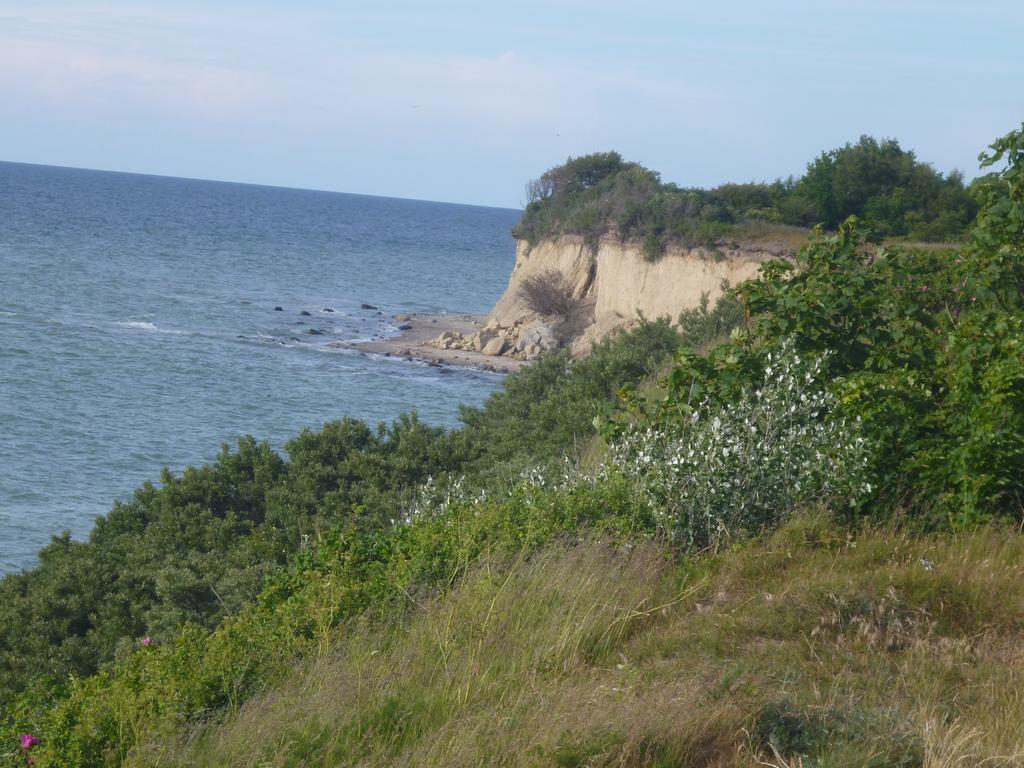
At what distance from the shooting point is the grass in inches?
152

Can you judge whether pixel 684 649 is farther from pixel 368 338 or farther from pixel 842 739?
pixel 368 338

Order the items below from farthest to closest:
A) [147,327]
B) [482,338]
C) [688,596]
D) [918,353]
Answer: [482,338], [147,327], [918,353], [688,596]

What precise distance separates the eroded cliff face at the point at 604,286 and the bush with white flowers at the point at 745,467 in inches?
1022

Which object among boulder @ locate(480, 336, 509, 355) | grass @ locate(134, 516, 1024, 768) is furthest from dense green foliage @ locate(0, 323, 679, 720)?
boulder @ locate(480, 336, 509, 355)

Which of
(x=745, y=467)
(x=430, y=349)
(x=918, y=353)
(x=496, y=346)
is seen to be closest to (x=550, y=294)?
(x=496, y=346)

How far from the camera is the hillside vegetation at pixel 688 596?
13.2 feet

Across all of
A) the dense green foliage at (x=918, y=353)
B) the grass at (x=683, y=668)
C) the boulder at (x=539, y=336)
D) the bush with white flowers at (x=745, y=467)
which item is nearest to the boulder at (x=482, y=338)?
the boulder at (x=539, y=336)

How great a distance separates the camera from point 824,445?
6.93 metres

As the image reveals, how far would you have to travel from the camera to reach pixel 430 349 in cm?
4472

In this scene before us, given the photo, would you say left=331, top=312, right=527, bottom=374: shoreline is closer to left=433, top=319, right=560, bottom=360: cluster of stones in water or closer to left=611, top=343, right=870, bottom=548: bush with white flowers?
left=433, top=319, right=560, bottom=360: cluster of stones in water

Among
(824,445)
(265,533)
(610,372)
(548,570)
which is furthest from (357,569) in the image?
(610,372)

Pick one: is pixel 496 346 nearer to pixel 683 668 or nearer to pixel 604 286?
pixel 604 286

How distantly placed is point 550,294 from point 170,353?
15.2 m

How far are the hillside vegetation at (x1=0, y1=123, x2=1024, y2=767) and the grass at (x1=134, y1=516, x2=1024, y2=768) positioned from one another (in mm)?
15
